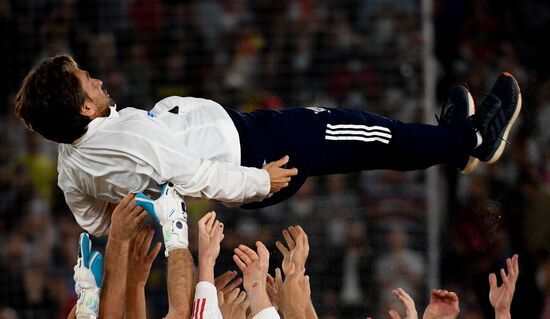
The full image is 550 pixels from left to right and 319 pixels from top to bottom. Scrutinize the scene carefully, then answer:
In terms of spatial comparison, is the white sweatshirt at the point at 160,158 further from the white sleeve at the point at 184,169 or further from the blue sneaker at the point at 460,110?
the blue sneaker at the point at 460,110

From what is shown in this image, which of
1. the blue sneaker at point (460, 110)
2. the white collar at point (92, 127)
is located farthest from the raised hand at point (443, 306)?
the white collar at point (92, 127)

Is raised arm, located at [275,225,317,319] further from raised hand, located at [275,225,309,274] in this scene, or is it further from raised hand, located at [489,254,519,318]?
raised hand, located at [489,254,519,318]

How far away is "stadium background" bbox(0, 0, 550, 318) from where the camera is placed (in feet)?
18.8

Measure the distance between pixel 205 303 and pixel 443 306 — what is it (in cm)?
80

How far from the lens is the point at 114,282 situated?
12.8 feet

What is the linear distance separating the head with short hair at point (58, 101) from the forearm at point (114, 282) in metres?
0.42

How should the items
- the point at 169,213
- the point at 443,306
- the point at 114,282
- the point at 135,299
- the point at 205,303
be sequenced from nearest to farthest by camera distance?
the point at 205,303 → the point at 169,213 → the point at 443,306 → the point at 114,282 → the point at 135,299

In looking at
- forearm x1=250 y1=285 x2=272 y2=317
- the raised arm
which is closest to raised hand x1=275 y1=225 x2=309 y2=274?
the raised arm

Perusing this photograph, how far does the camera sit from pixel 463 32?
625 centimetres

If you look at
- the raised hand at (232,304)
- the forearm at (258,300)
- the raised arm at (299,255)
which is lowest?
the raised hand at (232,304)

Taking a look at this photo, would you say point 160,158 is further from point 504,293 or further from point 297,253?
point 504,293

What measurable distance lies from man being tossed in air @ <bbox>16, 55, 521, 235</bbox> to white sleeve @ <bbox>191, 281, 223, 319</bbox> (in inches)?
12.1

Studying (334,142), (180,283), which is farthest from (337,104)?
(180,283)

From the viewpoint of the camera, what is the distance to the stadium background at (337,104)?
573 centimetres
